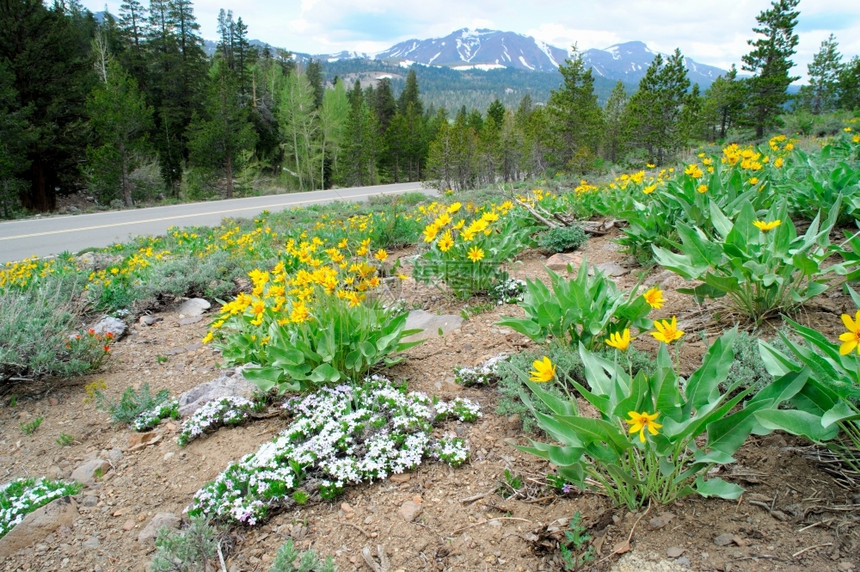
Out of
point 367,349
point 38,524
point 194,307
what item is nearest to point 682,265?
point 367,349

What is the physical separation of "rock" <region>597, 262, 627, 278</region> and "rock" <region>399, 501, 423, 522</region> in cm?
279

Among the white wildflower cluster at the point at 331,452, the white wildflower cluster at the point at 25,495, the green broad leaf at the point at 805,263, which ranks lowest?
the white wildflower cluster at the point at 25,495

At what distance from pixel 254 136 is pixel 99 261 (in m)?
28.2

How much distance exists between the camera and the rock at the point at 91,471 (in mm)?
2387

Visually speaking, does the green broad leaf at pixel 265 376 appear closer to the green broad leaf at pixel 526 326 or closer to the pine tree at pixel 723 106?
the green broad leaf at pixel 526 326

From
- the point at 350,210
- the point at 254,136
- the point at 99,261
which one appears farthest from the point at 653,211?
the point at 254,136

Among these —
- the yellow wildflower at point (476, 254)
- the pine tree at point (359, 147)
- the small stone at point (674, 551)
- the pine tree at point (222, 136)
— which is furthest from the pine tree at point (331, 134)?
the small stone at point (674, 551)

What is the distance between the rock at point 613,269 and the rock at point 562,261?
28 cm

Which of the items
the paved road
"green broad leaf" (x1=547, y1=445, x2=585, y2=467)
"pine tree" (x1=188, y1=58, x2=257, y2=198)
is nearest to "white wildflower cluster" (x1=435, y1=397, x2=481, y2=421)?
"green broad leaf" (x1=547, y1=445, x2=585, y2=467)

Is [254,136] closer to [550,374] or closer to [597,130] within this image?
[597,130]

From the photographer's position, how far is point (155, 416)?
9.37ft

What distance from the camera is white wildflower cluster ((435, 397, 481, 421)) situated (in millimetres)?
2383

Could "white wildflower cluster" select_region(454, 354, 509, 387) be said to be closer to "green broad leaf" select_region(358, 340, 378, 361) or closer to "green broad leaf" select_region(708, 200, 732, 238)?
"green broad leaf" select_region(358, 340, 378, 361)

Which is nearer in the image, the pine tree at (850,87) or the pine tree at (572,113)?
the pine tree at (572,113)
